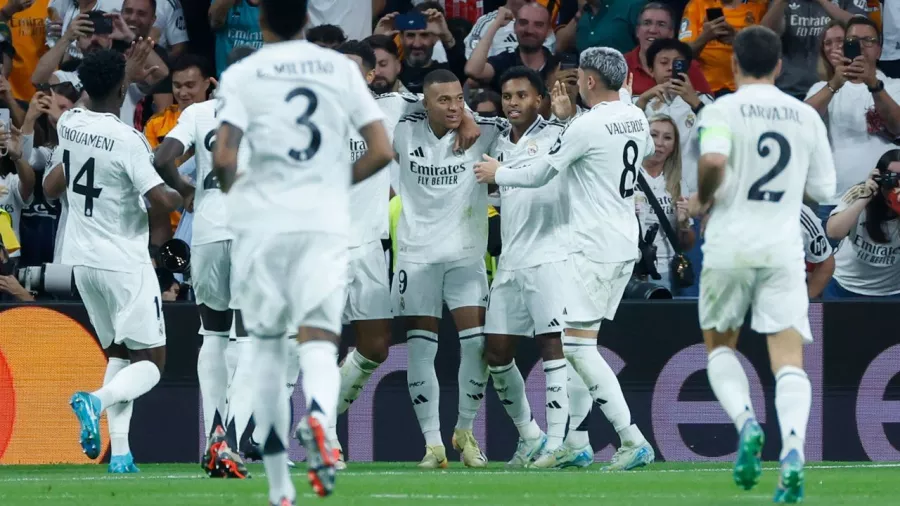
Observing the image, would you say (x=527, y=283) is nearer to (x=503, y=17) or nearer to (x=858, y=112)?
(x=858, y=112)

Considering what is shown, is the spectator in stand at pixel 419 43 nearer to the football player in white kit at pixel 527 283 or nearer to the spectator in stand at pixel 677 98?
the spectator in stand at pixel 677 98

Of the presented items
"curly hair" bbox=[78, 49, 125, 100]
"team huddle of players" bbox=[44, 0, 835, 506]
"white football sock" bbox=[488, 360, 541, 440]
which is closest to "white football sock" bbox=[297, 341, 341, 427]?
"team huddle of players" bbox=[44, 0, 835, 506]

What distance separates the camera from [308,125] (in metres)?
6.25

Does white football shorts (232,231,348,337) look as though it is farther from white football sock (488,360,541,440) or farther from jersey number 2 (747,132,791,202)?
white football sock (488,360,541,440)

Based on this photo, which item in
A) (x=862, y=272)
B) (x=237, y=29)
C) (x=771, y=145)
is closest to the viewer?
(x=771, y=145)

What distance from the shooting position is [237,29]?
14.2 meters

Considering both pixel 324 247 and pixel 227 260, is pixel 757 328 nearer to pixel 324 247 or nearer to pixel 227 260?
pixel 324 247

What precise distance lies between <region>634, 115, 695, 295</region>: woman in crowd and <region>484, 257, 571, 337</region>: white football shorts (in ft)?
5.69

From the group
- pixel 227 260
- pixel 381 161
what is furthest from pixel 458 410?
pixel 381 161

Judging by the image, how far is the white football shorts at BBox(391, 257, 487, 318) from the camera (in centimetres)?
1031

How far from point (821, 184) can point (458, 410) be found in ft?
13.8

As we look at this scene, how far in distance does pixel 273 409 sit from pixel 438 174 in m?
4.42

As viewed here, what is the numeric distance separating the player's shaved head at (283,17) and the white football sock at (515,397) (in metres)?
4.32

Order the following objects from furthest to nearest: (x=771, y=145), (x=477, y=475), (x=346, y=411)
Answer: (x=346, y=411), (x=477, y=475), (x=771, y=145)
